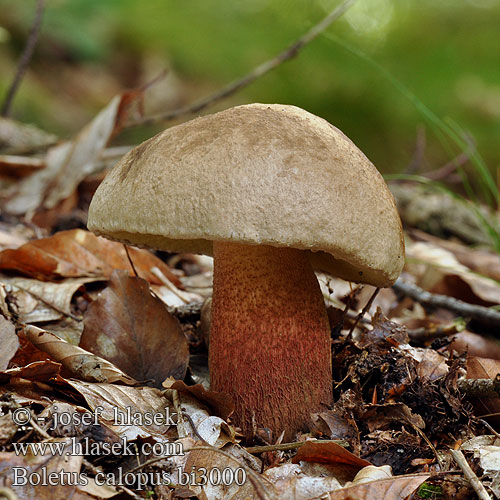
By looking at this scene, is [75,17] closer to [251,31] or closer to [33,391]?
[251,31]

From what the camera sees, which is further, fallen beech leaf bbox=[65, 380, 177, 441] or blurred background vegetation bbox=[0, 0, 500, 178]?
blurred background vegetation bbox=[0, 0, 500, 178]

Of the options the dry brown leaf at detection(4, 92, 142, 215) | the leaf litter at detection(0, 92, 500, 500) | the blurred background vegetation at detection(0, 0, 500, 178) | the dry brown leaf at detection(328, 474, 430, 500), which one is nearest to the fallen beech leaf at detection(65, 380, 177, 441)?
the leaf litter at detection(0, 92, 500, 500)

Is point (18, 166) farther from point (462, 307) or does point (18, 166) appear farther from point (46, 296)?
point (462, 307)

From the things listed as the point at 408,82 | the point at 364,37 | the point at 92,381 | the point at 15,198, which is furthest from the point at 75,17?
the point at 92,381

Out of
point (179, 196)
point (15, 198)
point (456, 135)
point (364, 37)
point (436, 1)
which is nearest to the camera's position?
point (179, 196)

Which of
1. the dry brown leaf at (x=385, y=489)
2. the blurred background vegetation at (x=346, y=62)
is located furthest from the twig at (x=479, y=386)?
the blurred background vegetation at (x=346, y=62)

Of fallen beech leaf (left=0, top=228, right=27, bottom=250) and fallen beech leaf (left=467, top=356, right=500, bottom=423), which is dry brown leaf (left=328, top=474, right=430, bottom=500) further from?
fallen beech leaf (left=0, top=228, right=27, bottom=250)
